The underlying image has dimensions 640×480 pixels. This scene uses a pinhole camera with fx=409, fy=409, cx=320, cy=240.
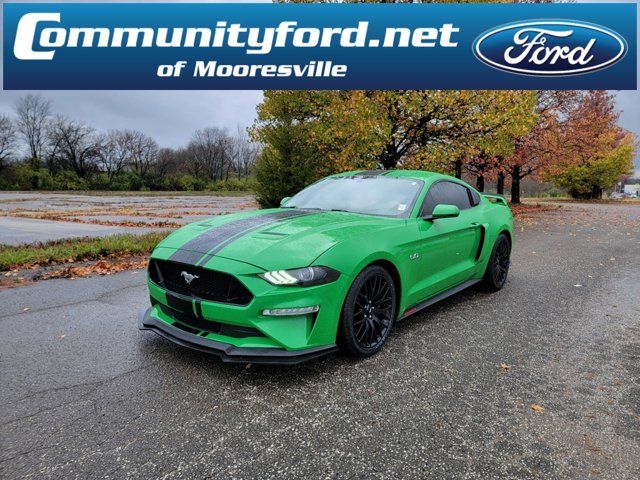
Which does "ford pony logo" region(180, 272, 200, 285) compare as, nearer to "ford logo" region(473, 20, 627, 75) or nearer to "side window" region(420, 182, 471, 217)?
"side window" region(420, 182, 471, 217)

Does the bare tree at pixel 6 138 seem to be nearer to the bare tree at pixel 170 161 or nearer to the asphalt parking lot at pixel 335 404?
the bare tree at pixel 170 161

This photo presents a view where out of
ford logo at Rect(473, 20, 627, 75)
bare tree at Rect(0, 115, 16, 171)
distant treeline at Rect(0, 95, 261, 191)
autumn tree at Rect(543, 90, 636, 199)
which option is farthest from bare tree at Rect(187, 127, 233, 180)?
ford logo at Rect(473, 20, 627, 75)

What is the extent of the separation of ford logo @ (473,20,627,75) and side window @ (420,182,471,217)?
28.2ft

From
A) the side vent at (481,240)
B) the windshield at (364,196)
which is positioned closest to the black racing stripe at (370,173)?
the windshield at (364,196)

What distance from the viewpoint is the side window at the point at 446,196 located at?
4.12 m

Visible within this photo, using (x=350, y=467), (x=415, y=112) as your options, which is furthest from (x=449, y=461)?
(x=415, y=112)

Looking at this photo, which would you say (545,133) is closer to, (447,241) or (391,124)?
(391,124)

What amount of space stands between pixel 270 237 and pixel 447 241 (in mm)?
2001

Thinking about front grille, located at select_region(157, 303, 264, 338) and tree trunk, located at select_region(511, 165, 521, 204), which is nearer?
front grille, located at select_region(157, 303, 264, 338)

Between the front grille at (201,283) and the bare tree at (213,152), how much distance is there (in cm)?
7651

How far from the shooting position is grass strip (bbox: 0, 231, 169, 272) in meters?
6.39

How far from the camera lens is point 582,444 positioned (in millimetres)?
2256

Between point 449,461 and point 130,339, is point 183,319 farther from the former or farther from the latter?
point 449,461

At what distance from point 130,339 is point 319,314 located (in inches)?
73.1
